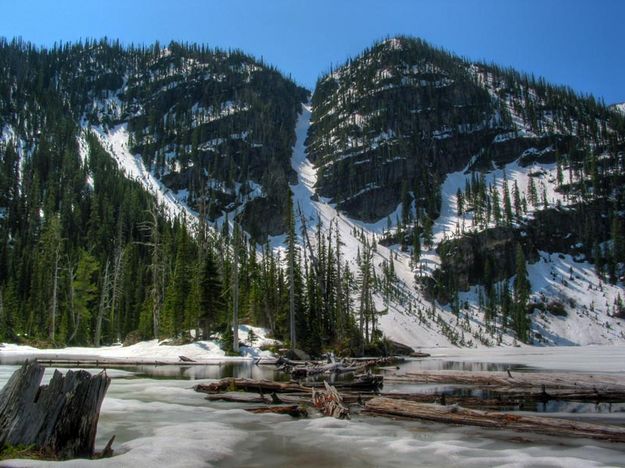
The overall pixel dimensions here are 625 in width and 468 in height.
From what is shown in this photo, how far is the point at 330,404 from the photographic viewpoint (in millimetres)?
14367

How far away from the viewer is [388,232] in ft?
643

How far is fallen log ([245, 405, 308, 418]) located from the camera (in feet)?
45.8

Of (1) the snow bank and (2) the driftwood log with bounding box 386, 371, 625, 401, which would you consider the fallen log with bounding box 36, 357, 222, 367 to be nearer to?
(1) the snow bank

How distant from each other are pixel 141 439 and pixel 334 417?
18.2ft

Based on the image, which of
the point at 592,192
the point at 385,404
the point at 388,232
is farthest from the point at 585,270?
the point at 385,404

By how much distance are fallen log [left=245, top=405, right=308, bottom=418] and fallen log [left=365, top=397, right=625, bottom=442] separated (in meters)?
2.14

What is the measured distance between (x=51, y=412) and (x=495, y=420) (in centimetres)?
1026

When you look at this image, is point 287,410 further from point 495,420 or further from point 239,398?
point 495,420

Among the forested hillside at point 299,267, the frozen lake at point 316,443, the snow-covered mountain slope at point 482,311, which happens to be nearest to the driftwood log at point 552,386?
the frozen lake at point 316,443

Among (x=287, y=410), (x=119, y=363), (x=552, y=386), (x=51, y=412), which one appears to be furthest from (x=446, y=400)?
(x=119, y=363)

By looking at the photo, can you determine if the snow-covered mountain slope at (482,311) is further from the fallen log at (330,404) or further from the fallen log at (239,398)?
the fallen log at (330,404)

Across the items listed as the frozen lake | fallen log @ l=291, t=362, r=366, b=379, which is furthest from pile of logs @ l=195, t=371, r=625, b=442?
fallen log @ l=291, t=362, r=366, b=379

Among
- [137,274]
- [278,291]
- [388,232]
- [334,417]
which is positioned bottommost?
[334,417]

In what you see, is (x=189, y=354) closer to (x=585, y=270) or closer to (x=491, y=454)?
(x=491, y=454)
